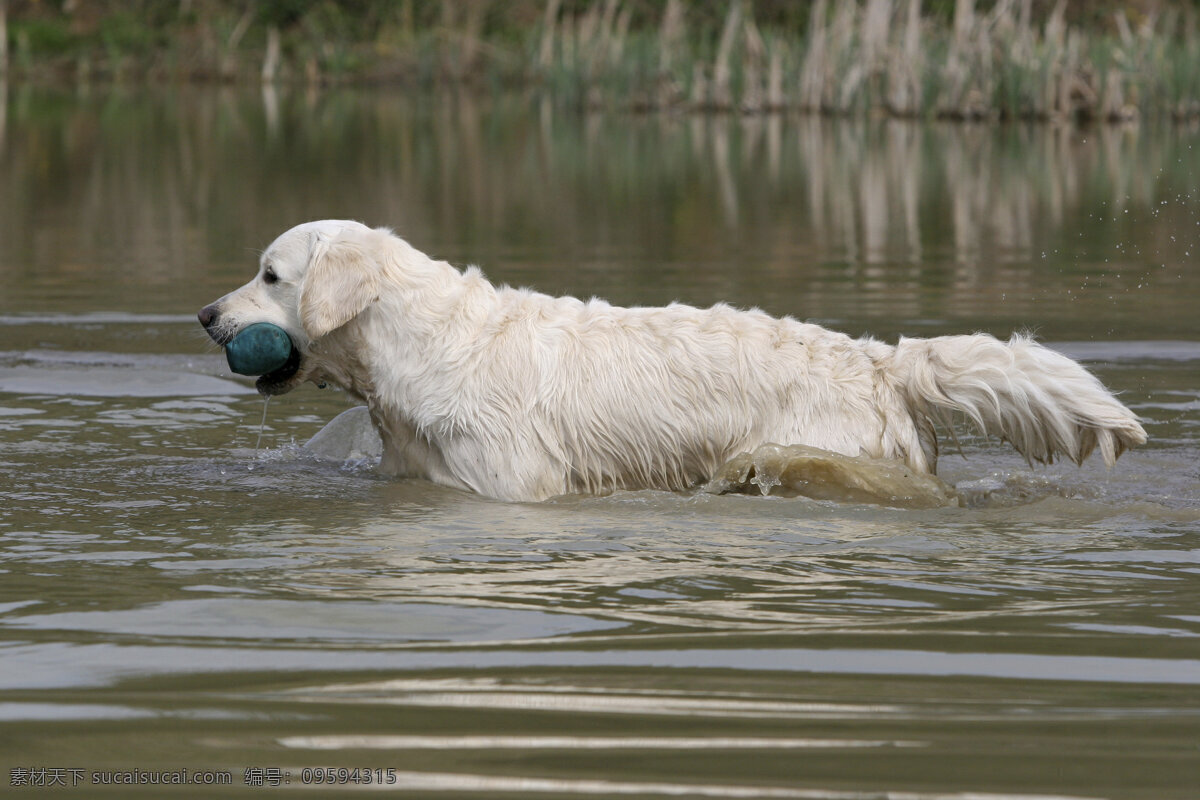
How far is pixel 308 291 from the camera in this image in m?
6.71

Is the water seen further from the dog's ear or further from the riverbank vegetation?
the riverbank vegetation

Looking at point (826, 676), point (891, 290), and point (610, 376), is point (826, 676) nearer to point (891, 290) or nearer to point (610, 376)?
point (610, 376)

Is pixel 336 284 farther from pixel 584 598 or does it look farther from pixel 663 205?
pixel 663 205

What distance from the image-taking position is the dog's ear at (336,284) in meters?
6.68

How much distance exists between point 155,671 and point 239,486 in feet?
8.45

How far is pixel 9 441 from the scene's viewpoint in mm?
7730

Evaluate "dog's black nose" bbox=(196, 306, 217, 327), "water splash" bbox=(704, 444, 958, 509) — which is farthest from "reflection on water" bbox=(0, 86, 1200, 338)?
"dog's black nose" bbox=(196, 306, 217, 327)

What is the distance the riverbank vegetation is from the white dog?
2157cm

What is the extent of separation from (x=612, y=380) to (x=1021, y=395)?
5.41ft

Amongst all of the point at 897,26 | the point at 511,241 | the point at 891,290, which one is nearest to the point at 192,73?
the point at 897,26

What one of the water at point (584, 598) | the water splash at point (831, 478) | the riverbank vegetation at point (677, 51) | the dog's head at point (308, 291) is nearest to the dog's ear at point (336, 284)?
the dog's head at point (308, 291)

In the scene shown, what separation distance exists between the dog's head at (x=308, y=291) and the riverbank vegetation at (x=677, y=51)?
21.7 meters

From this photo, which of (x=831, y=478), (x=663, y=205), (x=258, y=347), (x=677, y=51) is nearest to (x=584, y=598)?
(x=831, y=478)

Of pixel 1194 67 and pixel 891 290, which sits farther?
pixel 1194 67
